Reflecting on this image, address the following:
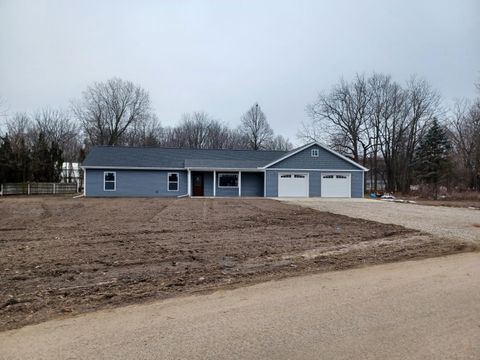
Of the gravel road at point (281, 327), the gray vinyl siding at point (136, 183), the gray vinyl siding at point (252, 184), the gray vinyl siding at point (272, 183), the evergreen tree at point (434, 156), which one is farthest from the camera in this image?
the evergreen tree at point (434, 156)

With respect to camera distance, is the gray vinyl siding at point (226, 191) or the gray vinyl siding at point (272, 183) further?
the gray vinyl siding at point (226, 191)

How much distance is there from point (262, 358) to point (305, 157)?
25.9m

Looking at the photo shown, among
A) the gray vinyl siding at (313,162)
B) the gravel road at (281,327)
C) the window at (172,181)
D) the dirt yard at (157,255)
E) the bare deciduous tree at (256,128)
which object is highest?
the bare deciduous tree at (256,128)

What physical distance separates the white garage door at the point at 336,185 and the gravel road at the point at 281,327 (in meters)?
23.7

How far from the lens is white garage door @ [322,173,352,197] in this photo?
2865 centimetres

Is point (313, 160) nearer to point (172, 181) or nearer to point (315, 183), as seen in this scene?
point (315, 183)

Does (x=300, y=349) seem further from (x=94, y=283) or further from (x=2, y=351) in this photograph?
(x=94, y=283)

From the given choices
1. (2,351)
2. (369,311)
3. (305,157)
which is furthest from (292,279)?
(305,157)

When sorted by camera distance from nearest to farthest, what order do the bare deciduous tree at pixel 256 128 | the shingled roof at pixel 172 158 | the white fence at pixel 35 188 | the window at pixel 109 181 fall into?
1. the window at pixel 109 181
2. the shingled roof at pixel 172 158
3. the white fence at pixel 35 188
4. the bare deciduous tree at pixel 256 128

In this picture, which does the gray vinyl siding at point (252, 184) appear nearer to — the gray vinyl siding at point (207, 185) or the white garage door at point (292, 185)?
the white garage door at point (292, 185)

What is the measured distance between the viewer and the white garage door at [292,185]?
2820 centimetres

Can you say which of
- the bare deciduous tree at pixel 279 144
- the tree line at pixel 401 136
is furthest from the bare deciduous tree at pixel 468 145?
the bare deciduous tree at pixel 279 144

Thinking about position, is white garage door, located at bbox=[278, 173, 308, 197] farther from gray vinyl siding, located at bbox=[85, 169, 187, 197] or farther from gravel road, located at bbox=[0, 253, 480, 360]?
gravel road, located at bbox=[0, 253, 480, 360]

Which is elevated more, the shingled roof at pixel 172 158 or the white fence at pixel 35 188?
the shingled roof at pixel 172 158
